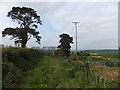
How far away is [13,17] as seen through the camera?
Result: 1582 inches

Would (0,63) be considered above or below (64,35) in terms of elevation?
below

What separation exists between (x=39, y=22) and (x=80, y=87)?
3173 cm

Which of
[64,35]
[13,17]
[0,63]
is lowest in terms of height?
[0,63]

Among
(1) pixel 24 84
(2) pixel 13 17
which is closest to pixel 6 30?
(2) pixel 13 17

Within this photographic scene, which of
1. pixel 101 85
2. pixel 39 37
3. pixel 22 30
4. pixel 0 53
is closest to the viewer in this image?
pixel 101 85

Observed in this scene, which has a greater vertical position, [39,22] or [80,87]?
[39,22]

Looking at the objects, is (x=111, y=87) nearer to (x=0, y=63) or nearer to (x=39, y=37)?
(x=0, y=63)

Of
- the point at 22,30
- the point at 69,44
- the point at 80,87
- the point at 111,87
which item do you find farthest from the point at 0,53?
the point at 69,44

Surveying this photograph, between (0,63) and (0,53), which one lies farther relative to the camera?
(0,53)

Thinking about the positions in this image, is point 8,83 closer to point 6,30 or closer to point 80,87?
point 80,87

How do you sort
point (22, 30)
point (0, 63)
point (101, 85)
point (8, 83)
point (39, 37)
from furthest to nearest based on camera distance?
1. point (39, 37)
2. point (22, 30)
3. point (0, 63)
4. point (101, 85)
5. point (8, 83)

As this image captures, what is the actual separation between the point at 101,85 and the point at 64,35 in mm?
29436

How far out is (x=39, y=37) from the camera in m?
41.7

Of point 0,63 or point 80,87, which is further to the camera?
point 0,63
